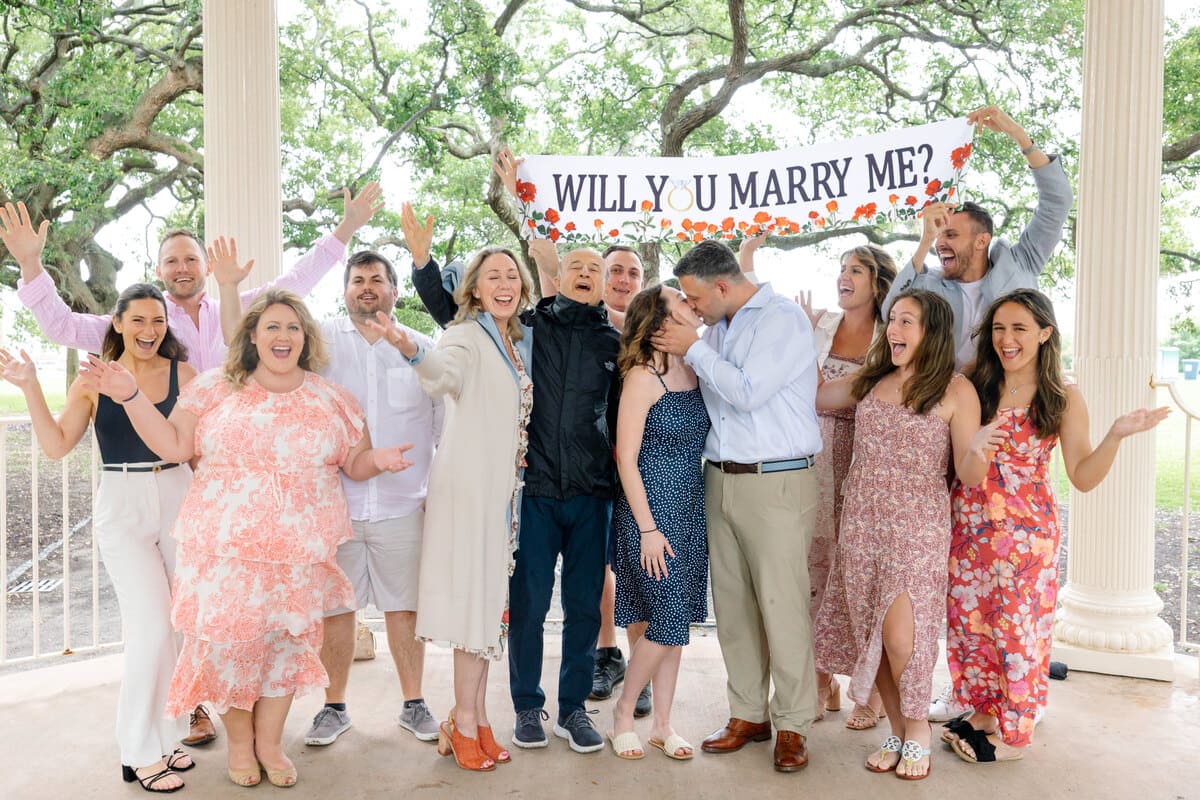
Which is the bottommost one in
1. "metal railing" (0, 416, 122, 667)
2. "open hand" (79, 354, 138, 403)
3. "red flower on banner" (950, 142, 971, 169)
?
"metal railing" (0, 416, 122, 667)

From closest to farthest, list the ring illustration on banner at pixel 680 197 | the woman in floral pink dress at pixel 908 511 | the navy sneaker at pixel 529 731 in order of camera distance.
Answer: the woman in floral pink dress at pixel 908 511 < the navy sneaker at pixel 529 731 < the ring illustration on banner at pixel 680 197

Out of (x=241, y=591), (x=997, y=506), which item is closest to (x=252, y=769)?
(x=241, y=591)

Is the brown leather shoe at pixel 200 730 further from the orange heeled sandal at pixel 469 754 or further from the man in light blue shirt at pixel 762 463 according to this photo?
the man in light blue shirt at pixel 762 463

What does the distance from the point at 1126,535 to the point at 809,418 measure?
197 cm

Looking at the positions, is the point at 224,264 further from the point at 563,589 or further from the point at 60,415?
the point at 563,589

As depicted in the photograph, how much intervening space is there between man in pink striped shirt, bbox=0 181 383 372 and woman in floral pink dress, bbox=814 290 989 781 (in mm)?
2001

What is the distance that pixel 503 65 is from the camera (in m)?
7.95

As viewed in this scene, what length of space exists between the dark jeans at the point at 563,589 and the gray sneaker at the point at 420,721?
0.34 metres

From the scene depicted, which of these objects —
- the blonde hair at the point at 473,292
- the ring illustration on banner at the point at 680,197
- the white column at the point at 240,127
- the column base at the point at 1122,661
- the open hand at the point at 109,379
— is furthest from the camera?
the white column at the point at 240,127

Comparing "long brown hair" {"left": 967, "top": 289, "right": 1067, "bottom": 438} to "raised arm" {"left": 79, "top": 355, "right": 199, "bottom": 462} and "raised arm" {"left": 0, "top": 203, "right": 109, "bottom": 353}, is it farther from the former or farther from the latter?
"raised arm" {"left": 0, "top": 203, "right": 109, "bottom": 353}

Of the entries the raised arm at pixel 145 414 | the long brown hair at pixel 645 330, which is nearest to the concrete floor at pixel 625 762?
the raised arm at pixel 145 414

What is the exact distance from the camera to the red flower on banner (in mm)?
3498

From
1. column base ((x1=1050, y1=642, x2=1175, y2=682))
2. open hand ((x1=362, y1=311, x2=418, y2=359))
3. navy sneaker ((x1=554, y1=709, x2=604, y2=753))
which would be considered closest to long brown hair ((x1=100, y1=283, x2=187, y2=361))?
open hand ((x1=362, y1=311, x2=418, y2=359))

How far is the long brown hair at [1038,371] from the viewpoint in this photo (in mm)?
3100
